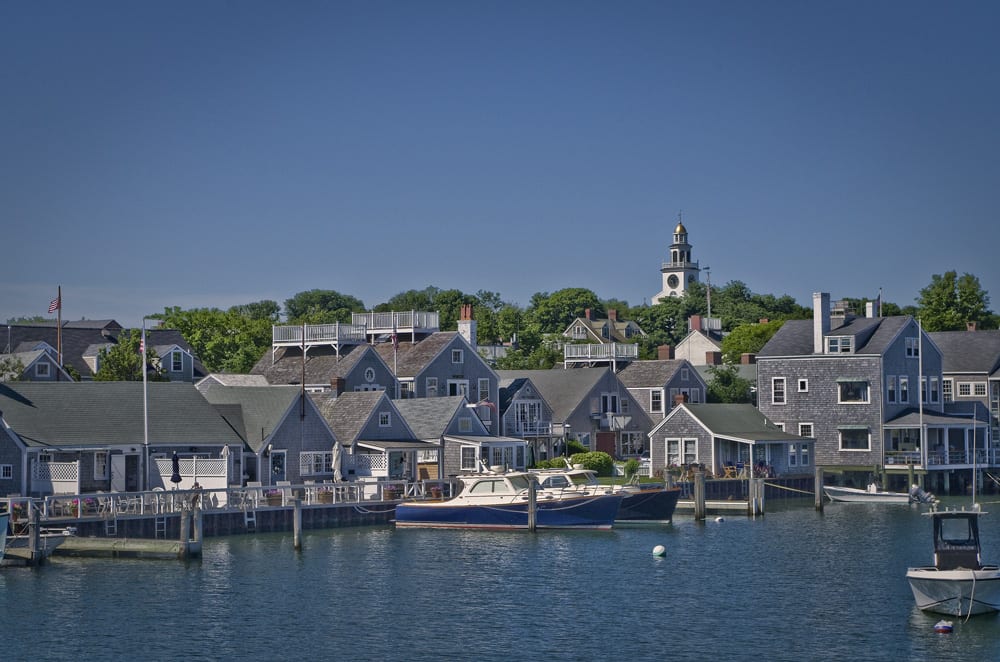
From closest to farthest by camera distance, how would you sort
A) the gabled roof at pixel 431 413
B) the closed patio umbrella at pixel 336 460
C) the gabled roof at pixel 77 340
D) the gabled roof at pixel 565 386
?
the closed patio umbrella at pixel 336 460 → the gabled roof at pixel 431 413 → the gabled roof at pixel 565 386 → the gabled roof at pixel 77 340

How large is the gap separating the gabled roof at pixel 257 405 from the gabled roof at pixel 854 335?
36.6 meters

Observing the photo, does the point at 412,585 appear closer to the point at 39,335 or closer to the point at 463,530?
the point at 463,530

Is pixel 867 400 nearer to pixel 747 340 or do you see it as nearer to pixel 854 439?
pixel 854 439

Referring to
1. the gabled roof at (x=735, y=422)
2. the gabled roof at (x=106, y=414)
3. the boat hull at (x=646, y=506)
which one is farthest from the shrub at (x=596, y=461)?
the gabled roof at (x=106, y=414)

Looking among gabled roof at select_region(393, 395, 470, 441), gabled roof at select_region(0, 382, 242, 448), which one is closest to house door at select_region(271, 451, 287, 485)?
gabled roof at select_region(0, 382, 242, 448)

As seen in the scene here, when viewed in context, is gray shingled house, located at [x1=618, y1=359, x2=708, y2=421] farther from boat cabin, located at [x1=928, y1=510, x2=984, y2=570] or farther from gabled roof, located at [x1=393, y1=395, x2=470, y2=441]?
boat cabin, located at [x1=928, y1=510, x2=984, y2=570]

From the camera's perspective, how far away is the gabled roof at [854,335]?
92.2m

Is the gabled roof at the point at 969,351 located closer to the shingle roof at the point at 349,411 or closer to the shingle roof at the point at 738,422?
the shingle roof at the point at 738,422

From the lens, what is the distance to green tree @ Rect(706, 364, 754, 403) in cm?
10775

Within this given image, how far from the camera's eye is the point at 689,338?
141125mm

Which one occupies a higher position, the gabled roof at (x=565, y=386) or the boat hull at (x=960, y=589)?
the gabled roof at (x=565, y=386)

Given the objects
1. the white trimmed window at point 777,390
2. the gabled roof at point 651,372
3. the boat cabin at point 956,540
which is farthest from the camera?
the gabled roof at point 651,372

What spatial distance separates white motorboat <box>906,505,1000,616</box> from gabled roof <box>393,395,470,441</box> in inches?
1619

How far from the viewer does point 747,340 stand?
130 metres
